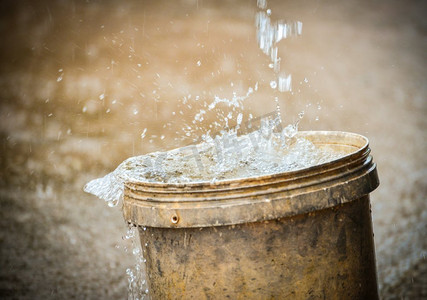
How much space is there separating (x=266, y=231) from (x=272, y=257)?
0.09m

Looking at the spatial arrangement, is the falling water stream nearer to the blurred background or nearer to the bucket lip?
the bucket lip

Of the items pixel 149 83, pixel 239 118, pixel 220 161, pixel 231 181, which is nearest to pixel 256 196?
pixel 231 181

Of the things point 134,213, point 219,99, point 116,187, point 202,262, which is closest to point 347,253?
point 202,262

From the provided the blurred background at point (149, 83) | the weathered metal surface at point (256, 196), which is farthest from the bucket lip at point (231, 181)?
the blurred background at point (149, 83)

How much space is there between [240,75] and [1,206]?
220 cm

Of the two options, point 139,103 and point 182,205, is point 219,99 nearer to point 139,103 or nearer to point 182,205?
point 139,103

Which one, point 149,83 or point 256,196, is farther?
point 149,83

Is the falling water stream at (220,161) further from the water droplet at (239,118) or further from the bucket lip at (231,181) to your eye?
the water droplet at (239,118)

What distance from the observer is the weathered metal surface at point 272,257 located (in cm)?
174

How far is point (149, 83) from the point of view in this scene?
419cm

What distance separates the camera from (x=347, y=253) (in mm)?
1831

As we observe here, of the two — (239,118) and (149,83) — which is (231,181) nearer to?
(239,118)

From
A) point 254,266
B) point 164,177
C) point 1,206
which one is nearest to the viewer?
point 254,266

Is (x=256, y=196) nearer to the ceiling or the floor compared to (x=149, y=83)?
nearer to the ceiling
